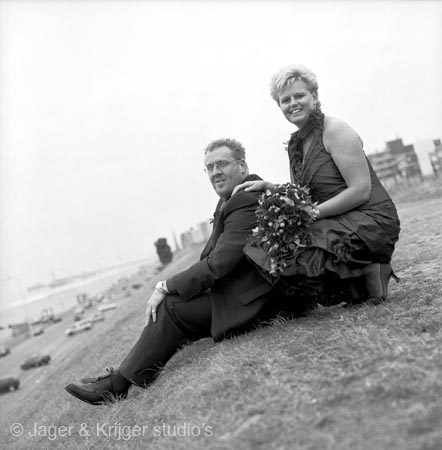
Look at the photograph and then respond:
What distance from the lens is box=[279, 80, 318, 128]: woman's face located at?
3990mm

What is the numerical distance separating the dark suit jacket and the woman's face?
2.32 ft

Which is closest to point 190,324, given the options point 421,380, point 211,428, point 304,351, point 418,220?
point 304,351

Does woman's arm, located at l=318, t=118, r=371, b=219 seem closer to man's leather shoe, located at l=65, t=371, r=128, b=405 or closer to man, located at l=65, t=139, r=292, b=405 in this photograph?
man, located at l=65, t=139, r=292, b=405

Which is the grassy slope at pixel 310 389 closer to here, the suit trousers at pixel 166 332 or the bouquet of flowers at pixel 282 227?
the suit trousers at pixel 166 332

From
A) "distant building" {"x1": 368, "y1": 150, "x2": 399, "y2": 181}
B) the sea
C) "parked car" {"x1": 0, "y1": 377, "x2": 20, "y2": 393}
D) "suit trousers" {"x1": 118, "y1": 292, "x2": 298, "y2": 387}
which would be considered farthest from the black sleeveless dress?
the sea

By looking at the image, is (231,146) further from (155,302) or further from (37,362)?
(37,362)

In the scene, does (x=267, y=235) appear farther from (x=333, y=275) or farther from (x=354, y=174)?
(x=354, y=174)

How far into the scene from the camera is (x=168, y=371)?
13.9 ft

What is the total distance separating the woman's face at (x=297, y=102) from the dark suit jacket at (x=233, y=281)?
708 millimetres

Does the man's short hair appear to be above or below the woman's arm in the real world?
above

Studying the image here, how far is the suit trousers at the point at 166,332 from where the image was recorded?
397 cm

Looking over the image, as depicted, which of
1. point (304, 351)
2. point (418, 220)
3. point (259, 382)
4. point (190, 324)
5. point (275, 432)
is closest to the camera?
point (275, 432)

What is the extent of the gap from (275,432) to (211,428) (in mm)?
447
